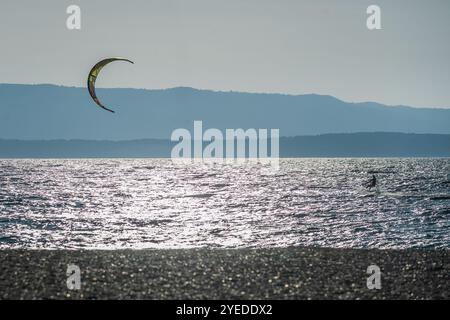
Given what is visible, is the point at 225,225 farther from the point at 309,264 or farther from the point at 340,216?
the point at 309,264

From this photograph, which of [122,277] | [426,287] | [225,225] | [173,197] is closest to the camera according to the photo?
[426,287]

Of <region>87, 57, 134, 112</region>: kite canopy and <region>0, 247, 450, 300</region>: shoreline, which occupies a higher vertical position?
<region>87, 57, 134, 112</region>: kite canopy

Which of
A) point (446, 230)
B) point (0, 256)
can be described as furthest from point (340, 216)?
point (0, 256)

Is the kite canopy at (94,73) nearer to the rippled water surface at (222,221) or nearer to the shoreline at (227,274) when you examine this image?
the rippled water surface at (222,221)

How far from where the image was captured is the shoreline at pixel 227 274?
19.6 metres

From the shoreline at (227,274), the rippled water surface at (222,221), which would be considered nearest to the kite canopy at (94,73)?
the rippled water surface at (222,221)

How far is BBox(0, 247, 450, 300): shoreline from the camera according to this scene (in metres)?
19.6

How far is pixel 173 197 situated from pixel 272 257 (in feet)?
202

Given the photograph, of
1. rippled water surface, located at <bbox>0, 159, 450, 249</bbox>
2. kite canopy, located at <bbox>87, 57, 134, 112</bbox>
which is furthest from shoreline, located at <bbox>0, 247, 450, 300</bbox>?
kite canopy, located at <bbox>87, 57, 134, 112</bbox>

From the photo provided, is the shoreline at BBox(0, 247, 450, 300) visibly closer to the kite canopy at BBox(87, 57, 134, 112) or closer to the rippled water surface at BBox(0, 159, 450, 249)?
the rippled water surface at BBox(0, 159, 450, 249)

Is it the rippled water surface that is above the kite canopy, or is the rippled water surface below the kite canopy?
below

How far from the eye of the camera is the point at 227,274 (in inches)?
894

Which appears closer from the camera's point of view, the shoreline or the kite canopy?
the shoreline
